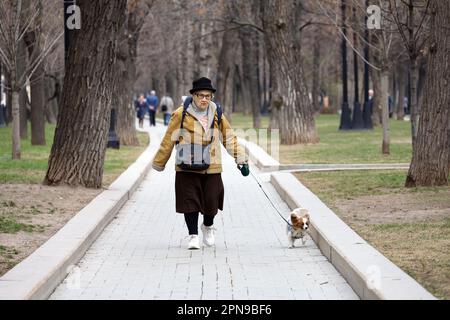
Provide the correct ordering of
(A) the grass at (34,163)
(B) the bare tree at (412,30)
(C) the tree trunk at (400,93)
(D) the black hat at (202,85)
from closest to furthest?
(D) the black hat at (202,85), (A) the grass at (34,163), (B) the bare tree at (412,30), (C) the tree trunk at (400,93)


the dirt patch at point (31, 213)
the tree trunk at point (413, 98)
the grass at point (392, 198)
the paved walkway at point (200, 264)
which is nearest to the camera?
the paved walkway at point (200, 264)

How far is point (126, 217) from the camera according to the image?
14852 mm

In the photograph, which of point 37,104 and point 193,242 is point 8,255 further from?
point 37,104

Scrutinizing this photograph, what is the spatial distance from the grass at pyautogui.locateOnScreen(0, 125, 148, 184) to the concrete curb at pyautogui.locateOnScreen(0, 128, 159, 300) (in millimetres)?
2436

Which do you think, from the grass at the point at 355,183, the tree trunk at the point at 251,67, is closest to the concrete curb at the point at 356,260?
the grass at the point at 355,183

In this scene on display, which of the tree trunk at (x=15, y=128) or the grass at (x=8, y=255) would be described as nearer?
the grass at (x=8, y=255)

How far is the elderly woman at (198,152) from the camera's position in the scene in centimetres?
1136

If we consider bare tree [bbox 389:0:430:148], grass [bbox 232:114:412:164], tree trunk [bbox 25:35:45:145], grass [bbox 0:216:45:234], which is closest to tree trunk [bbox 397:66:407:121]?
grass [bbox 232:114:412:164]

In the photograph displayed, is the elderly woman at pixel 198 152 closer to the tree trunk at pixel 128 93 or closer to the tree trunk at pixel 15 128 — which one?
the tree trunk at pixel 15 128

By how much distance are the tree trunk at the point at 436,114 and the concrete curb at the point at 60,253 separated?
437cm

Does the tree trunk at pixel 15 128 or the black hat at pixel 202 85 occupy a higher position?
the black hat at pixel 202 85

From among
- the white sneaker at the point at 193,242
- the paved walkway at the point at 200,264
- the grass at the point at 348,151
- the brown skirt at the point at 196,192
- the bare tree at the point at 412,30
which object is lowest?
the paved walkway at the point at 200,264

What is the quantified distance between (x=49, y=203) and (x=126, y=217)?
1000mm
